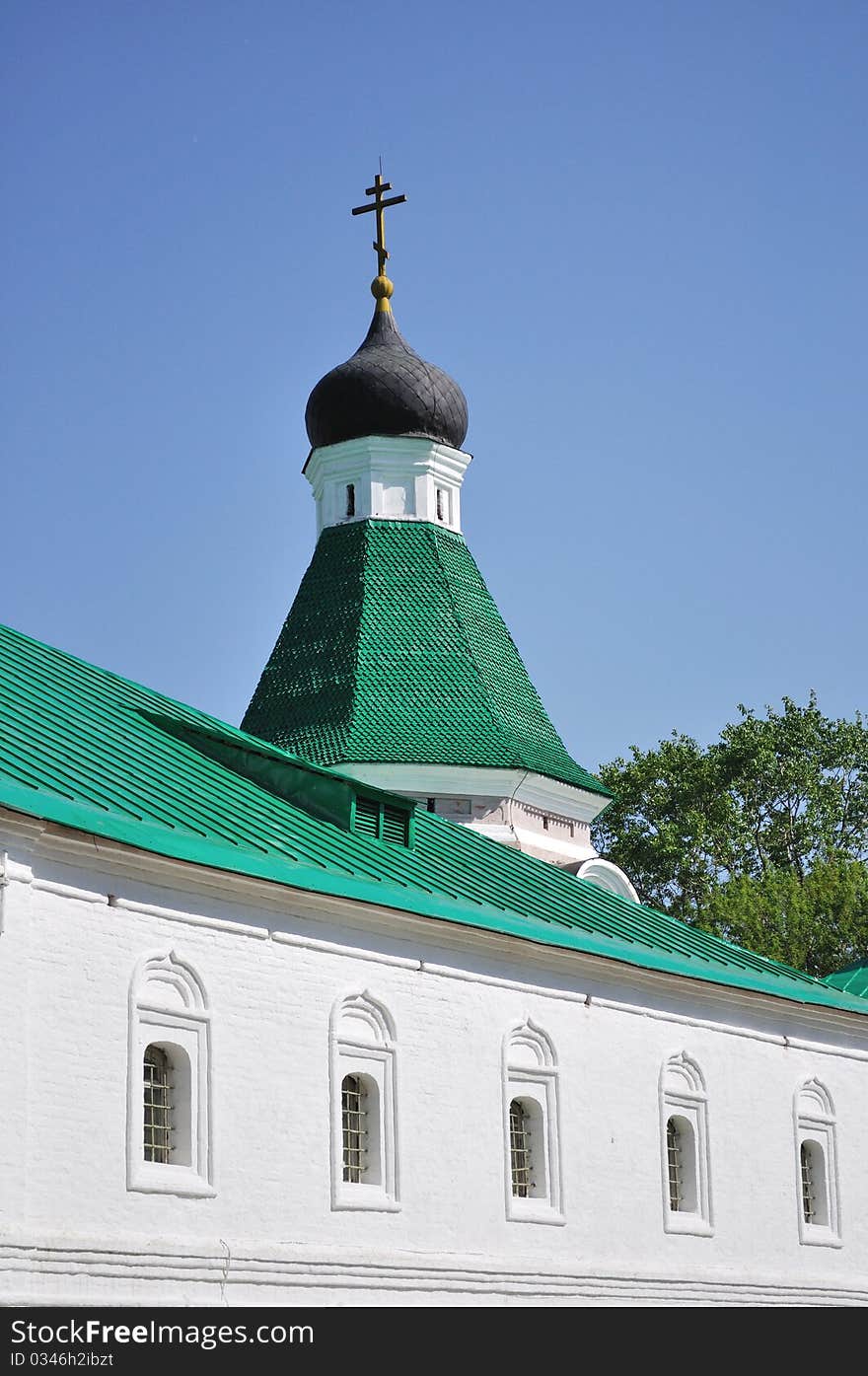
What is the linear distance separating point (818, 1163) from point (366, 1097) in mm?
5908

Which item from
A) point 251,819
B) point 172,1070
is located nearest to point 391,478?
point 251,819

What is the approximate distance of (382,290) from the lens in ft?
85.2

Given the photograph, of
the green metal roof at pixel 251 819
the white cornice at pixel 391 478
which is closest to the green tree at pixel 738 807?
the white cornice at pixel 391 478

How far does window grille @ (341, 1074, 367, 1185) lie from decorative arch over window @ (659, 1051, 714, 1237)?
3.50 m

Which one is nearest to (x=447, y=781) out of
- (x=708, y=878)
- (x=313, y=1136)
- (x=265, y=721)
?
(x=265, y=721)

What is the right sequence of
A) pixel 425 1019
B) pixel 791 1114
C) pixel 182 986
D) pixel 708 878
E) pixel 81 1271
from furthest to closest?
pixel 708 878 < pixel 791 1114 < pixel 425 1019 < pixel 182 986 < pixel 81 1271

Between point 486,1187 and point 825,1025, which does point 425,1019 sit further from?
point 825,1025

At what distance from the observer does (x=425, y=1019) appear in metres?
14.1

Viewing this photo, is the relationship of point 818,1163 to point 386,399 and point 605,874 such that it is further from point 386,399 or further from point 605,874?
point 386,399

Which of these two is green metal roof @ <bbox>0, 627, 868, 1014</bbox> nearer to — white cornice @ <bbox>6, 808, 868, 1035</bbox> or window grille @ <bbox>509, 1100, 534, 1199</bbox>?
white cornice @ <bbox>6, 808, 868, 1035</bbox>

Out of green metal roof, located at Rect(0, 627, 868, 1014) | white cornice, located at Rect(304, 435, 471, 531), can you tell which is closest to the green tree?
white cornice, located at Rect(304, 435, 471, 531)

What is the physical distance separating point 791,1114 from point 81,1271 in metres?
8.16

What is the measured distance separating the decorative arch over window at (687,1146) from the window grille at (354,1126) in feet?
11.5

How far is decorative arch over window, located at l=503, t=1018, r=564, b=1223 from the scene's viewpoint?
14.9 meters
